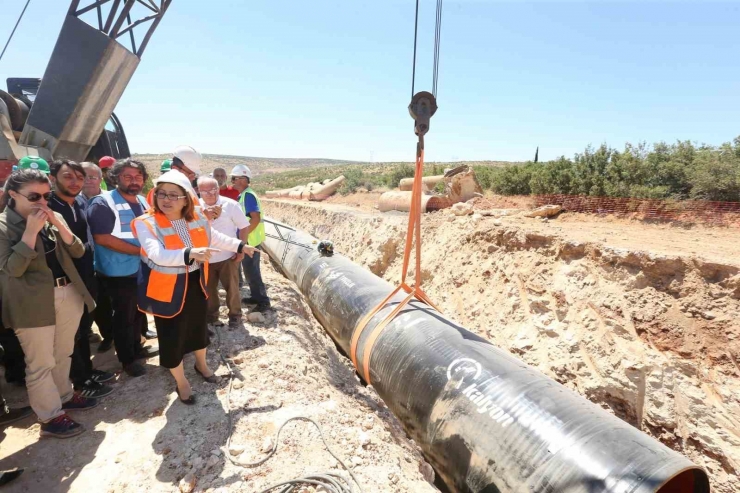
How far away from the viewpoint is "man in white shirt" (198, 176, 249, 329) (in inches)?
157

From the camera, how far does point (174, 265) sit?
2.62 meters

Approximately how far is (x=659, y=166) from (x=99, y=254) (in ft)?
42.6

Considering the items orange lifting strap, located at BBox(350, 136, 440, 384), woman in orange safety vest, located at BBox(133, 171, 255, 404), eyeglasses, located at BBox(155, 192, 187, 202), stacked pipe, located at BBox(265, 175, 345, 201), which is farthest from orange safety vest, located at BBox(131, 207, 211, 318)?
stacked pipe, located at BBox(265, 175, 345, 201)

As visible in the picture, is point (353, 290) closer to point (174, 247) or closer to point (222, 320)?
point (222, 320)

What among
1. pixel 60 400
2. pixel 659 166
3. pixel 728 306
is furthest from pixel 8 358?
pixel 659 166

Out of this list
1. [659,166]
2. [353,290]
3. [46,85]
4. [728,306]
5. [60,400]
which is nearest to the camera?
[60,400]

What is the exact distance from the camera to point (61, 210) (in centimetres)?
309

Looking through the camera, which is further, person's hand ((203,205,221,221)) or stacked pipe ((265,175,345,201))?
stacked pipe ((265,175,345,201))

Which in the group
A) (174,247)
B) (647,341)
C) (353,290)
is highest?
(174,247)

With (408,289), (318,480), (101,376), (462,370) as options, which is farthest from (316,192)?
(318,480)

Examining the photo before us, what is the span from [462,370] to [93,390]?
312cm

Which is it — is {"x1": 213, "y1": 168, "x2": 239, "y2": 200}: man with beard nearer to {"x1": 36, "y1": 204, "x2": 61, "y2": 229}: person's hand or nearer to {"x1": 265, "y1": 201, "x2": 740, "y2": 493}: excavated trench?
{"x1": 36, "y1": 204, "x2": 61, "y2": 229}: person's hand

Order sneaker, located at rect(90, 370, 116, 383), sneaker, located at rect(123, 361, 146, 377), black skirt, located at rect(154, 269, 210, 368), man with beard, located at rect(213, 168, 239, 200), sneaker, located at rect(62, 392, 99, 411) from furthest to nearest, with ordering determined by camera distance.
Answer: man with beard, located at rect(213, 168, 239, 200)
sneaker, located at rect(123, 361, 146, 377)
sneaker, located at rect(90, 370, 116, 383)
sneaker, located at rect(62, 392, 99, 411)
black skirt, located at rect(154, 269, 210, 368)

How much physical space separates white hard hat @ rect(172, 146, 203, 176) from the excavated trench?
480 centimetres
